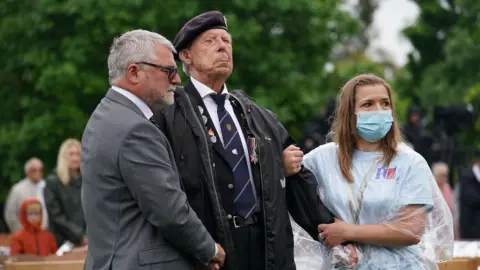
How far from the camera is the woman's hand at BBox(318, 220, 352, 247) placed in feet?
19.7

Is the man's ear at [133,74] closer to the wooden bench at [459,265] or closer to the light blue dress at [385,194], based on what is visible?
the light blue dress at [385,194]

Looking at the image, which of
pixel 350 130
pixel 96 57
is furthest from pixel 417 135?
pixel 350 130

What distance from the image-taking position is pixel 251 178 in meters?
5.87

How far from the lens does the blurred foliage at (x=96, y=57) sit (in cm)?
2220

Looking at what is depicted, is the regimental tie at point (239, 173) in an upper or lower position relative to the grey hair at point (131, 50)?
lower

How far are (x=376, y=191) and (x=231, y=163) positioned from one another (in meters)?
0.78

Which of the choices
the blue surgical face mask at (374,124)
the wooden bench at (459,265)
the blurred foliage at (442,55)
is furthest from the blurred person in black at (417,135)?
the blurred foliage at (442,55)

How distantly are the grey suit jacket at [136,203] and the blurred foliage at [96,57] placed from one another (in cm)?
1665

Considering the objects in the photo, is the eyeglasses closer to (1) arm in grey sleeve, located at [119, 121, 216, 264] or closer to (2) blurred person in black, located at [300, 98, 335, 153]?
(1) arm in grey sleeve, located at [119, 121, 216, 264]

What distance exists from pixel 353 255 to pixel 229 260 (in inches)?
29.1

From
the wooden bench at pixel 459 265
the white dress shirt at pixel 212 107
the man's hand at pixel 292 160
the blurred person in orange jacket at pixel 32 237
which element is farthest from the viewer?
the blurred person in orange jacket at pixel 32 237

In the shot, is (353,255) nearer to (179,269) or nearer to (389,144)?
(389,144)

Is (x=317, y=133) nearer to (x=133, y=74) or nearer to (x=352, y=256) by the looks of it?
(x=352, y=256)

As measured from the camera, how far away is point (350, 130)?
6.23 metres
